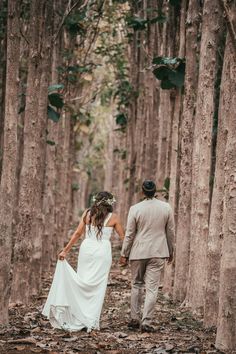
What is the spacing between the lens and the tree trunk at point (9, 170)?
27.2 feet

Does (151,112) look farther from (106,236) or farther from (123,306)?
(106,236)

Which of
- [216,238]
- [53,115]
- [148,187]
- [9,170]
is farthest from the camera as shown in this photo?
[53,115]

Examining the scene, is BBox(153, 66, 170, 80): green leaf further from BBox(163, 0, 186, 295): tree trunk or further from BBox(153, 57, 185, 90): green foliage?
BBox(163, 0, 186, 295): tree trunk

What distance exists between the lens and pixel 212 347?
24.2ft

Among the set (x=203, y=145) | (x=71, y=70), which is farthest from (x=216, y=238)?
(x=71, y=70)

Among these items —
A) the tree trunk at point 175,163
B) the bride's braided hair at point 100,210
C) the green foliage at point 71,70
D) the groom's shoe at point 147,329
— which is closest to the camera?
the groom's shoe at point 147,329

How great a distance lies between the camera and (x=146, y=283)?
8.84 meters

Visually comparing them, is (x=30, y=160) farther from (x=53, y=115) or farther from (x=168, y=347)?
(x=168, y=347)

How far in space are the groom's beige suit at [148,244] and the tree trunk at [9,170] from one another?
1558 millimetres

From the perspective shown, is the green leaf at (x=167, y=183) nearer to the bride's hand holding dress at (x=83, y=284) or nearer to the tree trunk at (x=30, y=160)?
the tree trunk at (x=30, y=160)

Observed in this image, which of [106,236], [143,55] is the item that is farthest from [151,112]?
[106,236]

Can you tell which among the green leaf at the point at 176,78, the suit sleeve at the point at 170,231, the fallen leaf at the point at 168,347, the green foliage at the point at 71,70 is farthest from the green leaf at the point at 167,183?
the fallen leaf at the point at 168,347

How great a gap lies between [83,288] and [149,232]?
114 cm

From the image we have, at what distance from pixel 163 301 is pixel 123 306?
85 centimetres
